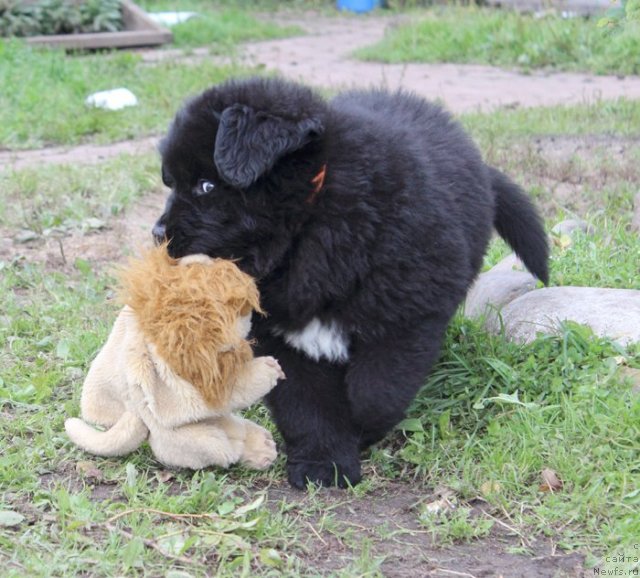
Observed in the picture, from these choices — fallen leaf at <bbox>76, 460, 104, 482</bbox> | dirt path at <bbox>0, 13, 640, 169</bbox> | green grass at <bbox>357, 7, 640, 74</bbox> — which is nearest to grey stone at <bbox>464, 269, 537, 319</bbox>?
fallen leaf at <bbox>76, 460, 104, 482</bbox>

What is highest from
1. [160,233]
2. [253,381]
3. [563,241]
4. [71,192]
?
[160,233]

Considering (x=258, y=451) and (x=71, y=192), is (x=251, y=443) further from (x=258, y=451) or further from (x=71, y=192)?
(x=71, y=192)

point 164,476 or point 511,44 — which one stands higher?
point 511,44

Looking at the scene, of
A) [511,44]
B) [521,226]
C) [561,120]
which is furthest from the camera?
[511,44]

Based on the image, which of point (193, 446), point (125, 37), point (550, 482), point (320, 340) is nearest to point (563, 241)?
point (550, 482)

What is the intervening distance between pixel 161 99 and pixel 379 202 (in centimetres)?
499

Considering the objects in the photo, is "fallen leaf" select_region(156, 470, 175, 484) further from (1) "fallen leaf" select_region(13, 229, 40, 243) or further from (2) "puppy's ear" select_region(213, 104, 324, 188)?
(1) "fallen leaf" select_region(13, 229, 40, 243)

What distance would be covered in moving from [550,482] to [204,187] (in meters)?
1.38

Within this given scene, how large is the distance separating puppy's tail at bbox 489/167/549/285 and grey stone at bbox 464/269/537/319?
155 millimetres

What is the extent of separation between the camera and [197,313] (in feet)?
9.14

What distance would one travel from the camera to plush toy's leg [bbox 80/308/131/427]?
300 cm

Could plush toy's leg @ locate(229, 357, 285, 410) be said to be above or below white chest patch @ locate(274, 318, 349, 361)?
below

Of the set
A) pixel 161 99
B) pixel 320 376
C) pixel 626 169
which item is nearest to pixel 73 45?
pixel 161 99

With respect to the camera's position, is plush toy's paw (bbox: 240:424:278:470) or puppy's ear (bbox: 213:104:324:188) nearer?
puppy's ear (bbox: 213:104:324:188)
